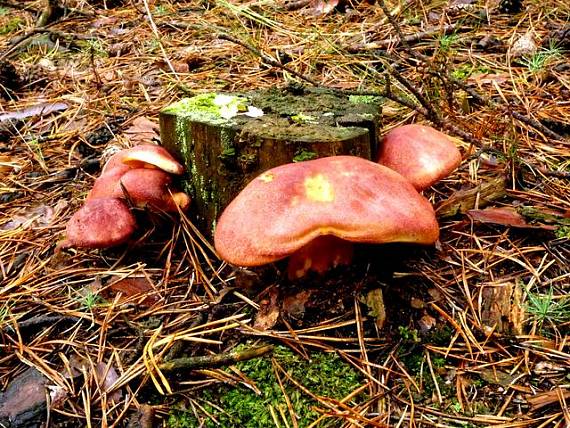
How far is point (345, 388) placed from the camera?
1883 mm

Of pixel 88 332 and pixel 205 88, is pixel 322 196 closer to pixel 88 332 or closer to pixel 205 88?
pixel 88 332

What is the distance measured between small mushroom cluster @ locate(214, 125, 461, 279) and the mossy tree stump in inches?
9.9

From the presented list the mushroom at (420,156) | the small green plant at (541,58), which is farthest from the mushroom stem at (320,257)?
the small green plant at (541,58)

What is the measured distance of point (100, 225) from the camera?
7.60 feet

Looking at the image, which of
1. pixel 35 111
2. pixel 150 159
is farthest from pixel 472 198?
pixel 35 111

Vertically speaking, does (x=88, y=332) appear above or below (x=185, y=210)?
below

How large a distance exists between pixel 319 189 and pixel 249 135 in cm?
55

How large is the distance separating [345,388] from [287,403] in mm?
214

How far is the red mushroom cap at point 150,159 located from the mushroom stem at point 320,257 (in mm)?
759

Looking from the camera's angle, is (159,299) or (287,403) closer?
(287,403)

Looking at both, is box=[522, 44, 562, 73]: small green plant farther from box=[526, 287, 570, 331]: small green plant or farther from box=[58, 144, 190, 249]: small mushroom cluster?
box=[58, 144, 190, 249]: small mushroom cluster

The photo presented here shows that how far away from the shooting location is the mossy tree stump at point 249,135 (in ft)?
7.31

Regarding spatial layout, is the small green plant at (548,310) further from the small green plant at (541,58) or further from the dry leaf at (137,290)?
the small green plant at (541,58)

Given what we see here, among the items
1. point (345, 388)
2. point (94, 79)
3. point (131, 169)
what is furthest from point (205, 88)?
point (345, 388)
